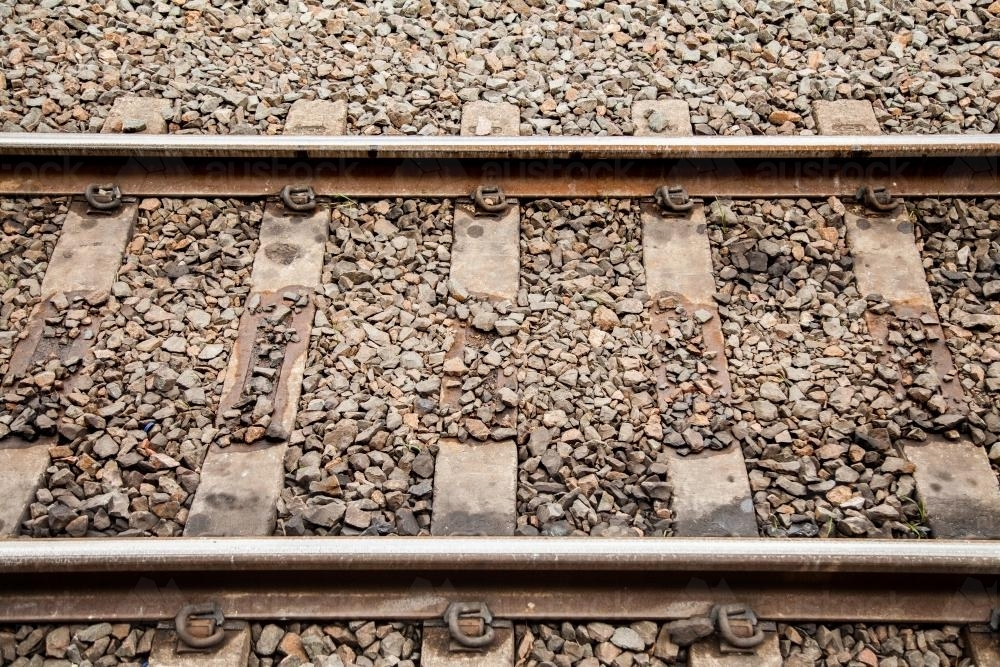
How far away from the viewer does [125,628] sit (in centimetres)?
341

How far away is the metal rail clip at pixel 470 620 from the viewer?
3.34 m

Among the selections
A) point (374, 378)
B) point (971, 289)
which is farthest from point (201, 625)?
point (971, 289)

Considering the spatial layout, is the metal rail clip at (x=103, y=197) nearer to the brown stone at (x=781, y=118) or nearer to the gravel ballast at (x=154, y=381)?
the gravel ballast at (x=154, y=381)

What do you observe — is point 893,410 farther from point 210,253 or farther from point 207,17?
point 207,17

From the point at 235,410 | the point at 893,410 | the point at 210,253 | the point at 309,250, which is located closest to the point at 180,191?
the point at 210,253

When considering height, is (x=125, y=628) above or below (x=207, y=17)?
below

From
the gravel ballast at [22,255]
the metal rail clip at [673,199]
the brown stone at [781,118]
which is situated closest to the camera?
the gravel ballast at [22,255]

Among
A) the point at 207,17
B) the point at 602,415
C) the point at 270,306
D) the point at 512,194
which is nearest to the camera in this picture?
the point at 602,415

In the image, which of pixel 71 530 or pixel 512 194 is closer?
pixel 71 530

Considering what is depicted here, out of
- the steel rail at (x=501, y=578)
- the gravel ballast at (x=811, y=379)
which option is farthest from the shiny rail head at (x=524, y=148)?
the steel rail at (x=501, y=578)

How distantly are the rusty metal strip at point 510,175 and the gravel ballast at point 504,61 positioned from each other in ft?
1.32

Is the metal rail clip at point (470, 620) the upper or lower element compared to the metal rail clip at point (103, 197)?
lower

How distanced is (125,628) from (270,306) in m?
1.62

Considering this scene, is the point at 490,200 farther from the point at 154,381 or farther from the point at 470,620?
the point at 470,620
